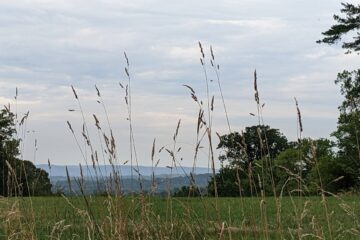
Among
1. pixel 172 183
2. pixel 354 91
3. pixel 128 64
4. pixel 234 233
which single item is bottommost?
pixel 234 233

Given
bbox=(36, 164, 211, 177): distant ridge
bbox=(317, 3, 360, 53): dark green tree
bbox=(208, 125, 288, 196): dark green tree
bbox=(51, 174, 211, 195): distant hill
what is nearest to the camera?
bbox=(208, 125, 288, 196): dark green tree

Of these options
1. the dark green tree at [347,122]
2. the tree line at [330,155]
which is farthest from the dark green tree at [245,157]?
the dark green tree at [347,122]

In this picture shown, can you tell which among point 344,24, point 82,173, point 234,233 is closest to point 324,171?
point 344,24

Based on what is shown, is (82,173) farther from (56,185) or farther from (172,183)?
(56,185)

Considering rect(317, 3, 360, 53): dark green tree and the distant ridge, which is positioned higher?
rect(317, 3, 360, 53): dark green tree

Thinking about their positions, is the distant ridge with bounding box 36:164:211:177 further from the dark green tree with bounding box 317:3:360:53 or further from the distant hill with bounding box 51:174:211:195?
the dark green tree with bounding box 317:3:360:53

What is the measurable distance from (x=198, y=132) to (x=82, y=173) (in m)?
0.88

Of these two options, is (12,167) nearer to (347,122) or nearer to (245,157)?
(245,157)

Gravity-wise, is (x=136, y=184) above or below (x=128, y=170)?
below

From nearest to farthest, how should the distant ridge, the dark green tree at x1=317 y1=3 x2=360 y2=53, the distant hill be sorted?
1. the distant ridge
2. the distant hill
3. the dark green tree at x1=317 y1=3 x2=360 y2=53

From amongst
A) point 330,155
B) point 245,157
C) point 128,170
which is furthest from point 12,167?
point 330,155

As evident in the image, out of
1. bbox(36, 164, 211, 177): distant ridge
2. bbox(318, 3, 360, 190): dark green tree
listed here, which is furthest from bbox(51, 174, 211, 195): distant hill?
bbox(318, 3, 360, 190): dark green tree

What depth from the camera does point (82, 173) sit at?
4.16 meters

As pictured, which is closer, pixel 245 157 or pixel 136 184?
pixel 245 157
